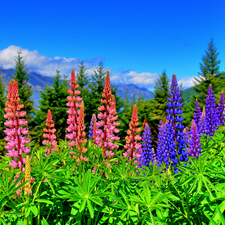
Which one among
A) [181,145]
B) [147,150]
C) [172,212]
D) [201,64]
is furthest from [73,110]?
[201,64]

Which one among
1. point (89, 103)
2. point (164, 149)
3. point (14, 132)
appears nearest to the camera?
point (14, 132)

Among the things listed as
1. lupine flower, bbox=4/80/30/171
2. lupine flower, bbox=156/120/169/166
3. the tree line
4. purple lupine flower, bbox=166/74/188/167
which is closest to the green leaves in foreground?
lupine flower, bbox=4/80/30/171

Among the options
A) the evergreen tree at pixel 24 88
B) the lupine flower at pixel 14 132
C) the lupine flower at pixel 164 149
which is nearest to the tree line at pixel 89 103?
the evergreen tree at pixel 24 88

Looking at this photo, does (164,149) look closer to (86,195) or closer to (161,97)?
(86,195)

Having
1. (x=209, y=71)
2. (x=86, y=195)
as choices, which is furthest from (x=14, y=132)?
(x=209, y=71)

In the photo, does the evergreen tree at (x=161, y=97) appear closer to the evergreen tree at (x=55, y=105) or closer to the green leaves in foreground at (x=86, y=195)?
the evergreen tree at (x=55, y=105)

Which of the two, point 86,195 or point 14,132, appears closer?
point 86,195

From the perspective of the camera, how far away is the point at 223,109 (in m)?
8.12

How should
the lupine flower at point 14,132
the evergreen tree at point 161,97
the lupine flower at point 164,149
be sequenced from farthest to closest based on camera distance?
the evergreen tree at point 161,97, the lupine flower at point 164,149, the lupine flower at point 14,132

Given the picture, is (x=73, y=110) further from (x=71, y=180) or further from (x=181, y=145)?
(x=181, y=145)

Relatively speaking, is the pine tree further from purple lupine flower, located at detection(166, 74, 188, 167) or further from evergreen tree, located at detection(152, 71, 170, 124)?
purple lupine flower, located at detection(166, 74, 188, 167)

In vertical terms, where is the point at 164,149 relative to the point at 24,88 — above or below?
below

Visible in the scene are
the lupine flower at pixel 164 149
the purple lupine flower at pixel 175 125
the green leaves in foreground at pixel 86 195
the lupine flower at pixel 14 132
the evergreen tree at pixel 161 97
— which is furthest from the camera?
the evergreen tree at pixel 161 97

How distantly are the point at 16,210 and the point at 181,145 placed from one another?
13.9ft
